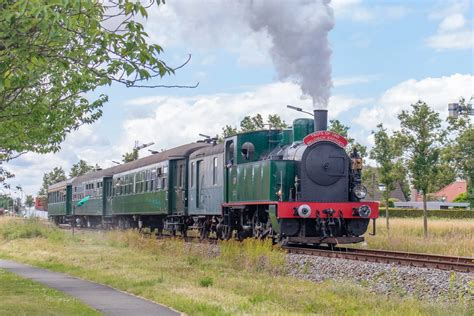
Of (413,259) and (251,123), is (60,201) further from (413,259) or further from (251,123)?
(413,259)

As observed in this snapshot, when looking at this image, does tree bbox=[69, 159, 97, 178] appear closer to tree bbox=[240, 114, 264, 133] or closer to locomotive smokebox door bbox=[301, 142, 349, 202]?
tree bbox=[240, 114, 264, 133]

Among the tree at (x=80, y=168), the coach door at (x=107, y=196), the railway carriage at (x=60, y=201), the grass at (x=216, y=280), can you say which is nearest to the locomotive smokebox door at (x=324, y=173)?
the grass at (x=216, y=280)

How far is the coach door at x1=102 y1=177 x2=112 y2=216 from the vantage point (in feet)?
128

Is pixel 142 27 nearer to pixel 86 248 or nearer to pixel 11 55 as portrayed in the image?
pixel 11 55

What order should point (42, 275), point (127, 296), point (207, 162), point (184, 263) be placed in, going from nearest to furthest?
point (127, 296), point (42, 275), point (184, 263), point (207, 162)

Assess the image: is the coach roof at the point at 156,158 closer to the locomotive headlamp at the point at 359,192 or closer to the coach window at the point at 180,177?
the coach window at the point at 180,177

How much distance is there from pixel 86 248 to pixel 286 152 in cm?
821

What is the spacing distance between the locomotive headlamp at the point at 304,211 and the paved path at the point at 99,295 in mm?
6068

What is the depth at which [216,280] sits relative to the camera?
46.5 feet

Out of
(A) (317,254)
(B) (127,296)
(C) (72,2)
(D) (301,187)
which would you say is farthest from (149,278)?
(C) (72,2)

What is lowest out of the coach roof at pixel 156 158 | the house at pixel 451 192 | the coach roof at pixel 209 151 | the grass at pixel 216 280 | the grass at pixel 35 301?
the grass at pixel 35 301

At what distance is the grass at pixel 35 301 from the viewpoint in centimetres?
1056

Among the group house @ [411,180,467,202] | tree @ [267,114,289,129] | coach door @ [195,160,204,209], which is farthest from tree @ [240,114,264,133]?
house @ [411,180,467,202]

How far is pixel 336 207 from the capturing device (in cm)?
1978
